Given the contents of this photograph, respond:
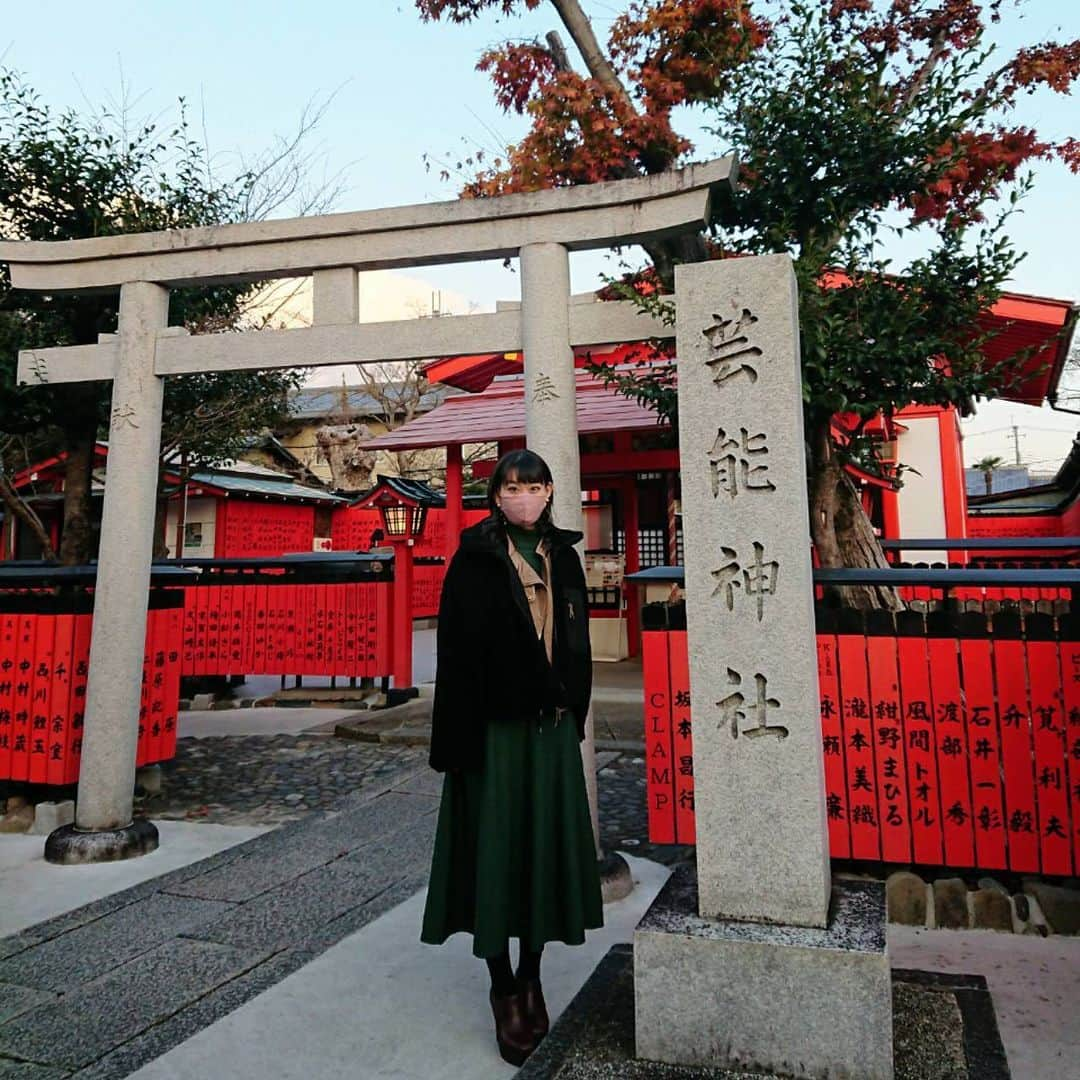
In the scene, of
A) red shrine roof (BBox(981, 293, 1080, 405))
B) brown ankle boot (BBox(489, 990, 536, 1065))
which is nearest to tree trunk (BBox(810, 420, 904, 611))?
brown ankle boot (BBox(489, 990, 536, 1065))

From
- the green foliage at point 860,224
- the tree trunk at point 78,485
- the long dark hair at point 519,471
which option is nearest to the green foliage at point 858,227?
the green foliage at point 860,224

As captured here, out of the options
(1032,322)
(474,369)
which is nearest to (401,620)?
(474,369)

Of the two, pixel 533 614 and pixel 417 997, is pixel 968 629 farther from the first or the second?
pixel 417 997

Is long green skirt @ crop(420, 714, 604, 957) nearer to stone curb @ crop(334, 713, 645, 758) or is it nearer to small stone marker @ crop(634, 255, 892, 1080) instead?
small stone marker @ crop(634, 255, 892, 1080)

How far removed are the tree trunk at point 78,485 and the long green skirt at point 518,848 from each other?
6.44 meters

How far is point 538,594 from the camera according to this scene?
9.41 ft

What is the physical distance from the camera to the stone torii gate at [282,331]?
440cm

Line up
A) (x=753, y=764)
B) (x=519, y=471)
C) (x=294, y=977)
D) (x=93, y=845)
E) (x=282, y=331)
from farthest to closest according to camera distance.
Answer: (x=282, y=331) → (x=93, y=845) → (x=294, y=977) → (x=519, y=471) → (x=753, y=764)

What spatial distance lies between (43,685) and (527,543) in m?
4.42

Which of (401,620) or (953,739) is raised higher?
(401,620)

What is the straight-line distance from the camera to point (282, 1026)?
296cm

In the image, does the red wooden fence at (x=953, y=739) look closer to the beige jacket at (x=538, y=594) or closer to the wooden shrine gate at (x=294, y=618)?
the beige jacket at (x=538, y=594)

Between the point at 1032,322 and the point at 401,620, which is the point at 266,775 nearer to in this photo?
the point at 401,620

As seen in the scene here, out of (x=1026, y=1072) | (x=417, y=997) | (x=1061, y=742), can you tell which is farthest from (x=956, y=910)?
(x=417, y=997)
